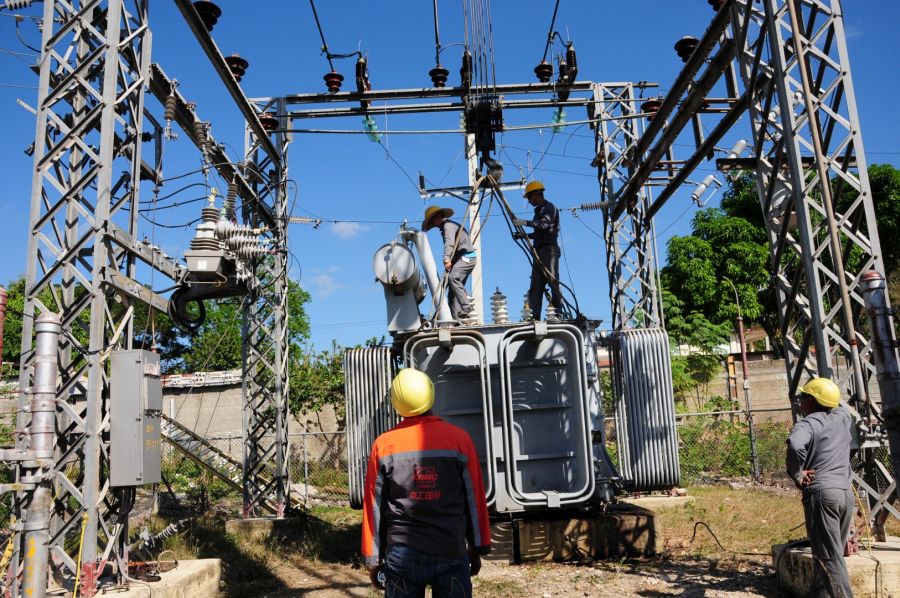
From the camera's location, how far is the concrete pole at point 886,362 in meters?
4.63

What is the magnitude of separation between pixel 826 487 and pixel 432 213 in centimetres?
637

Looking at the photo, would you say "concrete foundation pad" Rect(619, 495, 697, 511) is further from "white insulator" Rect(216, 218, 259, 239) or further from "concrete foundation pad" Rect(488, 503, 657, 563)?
"white insulator" Rect(216, 218, 259, 239)

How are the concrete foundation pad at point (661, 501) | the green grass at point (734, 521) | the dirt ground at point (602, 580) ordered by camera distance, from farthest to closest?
the concrete foundation pad at point (661, 501), the green grass at point (734, 521), the dirt ground at point (602, 580)

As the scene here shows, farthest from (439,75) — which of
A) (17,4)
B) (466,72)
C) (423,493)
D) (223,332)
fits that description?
(223,332)

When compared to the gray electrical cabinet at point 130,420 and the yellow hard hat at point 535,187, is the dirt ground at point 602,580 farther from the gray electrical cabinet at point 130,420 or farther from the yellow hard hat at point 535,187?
the yellow hard hat at point 535,187

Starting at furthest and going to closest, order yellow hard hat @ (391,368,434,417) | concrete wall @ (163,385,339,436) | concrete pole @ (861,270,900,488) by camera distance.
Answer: concrete wall @ (163,385,339,436) → concrete pole @ (861,270,900,488) → yellow hard hat @ (391,368,434,417)

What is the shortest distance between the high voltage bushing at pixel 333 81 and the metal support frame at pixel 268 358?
171cm

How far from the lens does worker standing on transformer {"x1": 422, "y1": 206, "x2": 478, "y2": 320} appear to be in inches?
381

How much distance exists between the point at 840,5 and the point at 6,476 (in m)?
13.9

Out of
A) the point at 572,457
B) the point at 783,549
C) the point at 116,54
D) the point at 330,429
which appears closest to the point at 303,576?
the point at 572,457

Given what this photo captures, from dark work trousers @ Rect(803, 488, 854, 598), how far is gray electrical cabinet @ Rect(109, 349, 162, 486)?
5.66m

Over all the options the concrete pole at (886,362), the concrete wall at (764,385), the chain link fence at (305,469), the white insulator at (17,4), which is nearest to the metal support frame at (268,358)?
the chain link fence at (305,469)

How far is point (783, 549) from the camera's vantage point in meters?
6.49

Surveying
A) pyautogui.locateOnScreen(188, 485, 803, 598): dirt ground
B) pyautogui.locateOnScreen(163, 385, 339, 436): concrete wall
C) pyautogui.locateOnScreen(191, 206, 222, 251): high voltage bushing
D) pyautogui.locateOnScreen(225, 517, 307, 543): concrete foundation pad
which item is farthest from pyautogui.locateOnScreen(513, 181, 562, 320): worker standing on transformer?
pyautogui.locateOnScreen(163, 385, 339, 436): concrete wall
